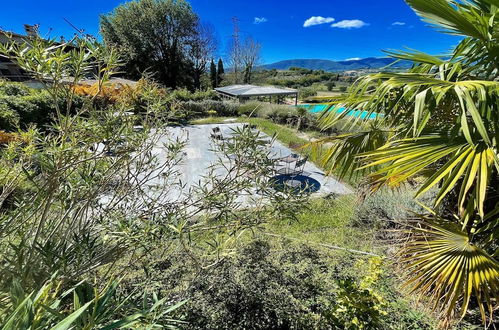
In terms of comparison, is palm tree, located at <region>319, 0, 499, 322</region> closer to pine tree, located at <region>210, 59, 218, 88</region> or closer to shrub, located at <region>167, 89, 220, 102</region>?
shrub, located at <region>167, 89, 220, 102</region>

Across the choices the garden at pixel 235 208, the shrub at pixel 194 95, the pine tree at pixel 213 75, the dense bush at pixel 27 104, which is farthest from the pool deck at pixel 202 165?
Answer: the pine tree at pixel 213 75

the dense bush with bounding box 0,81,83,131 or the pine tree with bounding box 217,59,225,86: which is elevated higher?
the pine tree with bounding box 217,59,225,86

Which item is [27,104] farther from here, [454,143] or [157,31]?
[157,31]

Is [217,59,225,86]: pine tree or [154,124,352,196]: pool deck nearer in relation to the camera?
[154,124,352,196]: pool deck

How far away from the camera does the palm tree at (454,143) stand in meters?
1.42

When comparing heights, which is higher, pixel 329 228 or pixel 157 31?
pixel 157 31

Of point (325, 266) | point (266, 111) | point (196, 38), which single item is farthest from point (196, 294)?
point (196, 38)

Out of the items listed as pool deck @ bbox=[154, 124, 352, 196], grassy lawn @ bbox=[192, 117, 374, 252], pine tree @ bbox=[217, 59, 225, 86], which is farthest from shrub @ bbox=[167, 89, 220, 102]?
grassy lawn @ bbox=[192, 117, 374, 252]

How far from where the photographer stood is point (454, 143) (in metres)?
1.64

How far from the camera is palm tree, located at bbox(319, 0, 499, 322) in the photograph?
142 cm

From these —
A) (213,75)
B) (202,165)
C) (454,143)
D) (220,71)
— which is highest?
(220,71)

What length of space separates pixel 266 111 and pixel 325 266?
13393mm

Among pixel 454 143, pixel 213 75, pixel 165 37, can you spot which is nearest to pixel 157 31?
pixel 165 37

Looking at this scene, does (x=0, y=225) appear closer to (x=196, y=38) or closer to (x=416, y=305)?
(x=416, y=305)
